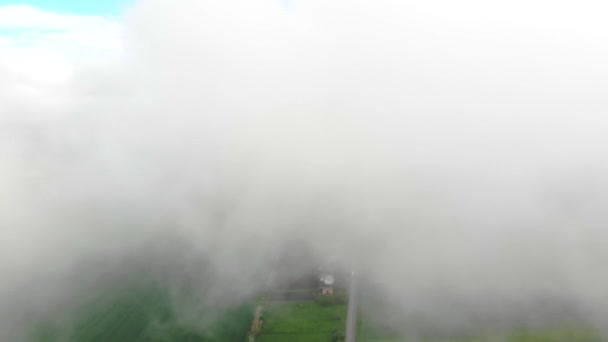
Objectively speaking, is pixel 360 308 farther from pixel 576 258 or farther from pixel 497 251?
pixel 576 258

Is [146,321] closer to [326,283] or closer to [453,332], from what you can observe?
[326,283]

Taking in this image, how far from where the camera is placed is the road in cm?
4688

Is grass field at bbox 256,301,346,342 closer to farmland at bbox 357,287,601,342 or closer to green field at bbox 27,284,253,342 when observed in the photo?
green field at bbox 27,284,253,342

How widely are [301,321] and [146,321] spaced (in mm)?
19188

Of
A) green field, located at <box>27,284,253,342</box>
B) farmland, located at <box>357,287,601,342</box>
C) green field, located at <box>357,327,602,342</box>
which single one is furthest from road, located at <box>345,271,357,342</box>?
green field, located at <box>27,284,253,342</box>

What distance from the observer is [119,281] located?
60.7 m

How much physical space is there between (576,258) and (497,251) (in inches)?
398

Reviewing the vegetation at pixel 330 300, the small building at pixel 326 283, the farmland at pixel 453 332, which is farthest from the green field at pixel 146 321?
the farmland at pixel 453 332

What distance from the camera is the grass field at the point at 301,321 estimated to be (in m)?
47.0

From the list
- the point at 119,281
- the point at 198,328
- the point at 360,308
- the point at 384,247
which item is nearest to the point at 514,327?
the point at 360,308

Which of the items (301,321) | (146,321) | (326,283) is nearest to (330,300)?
(326,283)

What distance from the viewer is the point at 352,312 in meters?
50.9

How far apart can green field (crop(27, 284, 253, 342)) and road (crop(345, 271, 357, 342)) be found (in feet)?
38.6

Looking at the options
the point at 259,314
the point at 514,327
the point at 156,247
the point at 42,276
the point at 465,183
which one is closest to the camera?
the point at 514,327
